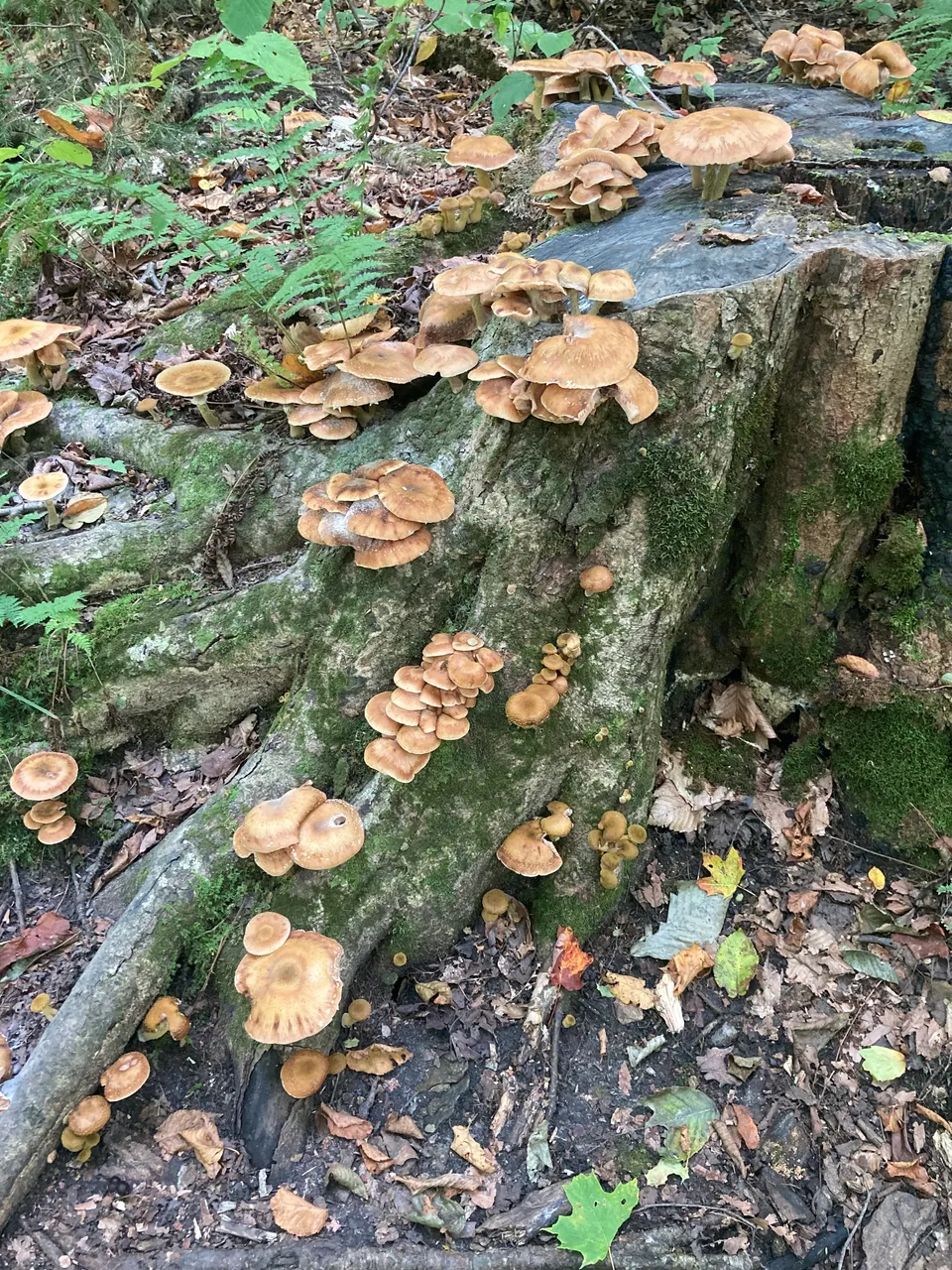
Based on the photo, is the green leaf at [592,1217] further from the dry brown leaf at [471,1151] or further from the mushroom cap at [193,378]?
the mushroom cap at [193,378]

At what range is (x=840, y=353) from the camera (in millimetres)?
4684

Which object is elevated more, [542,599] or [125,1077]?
[542,599]

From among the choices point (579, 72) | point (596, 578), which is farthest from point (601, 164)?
point (596, 578)

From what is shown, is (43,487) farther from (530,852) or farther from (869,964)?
(869,964)

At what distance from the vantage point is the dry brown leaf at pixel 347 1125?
4.35 m

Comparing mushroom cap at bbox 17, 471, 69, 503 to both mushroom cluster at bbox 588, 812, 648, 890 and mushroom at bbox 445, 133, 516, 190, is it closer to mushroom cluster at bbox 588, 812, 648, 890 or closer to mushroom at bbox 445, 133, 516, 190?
mushroom at bbox 445, 133, 516, 190

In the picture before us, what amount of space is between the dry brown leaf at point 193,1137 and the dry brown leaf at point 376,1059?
0.81 meters

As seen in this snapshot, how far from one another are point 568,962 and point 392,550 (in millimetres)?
2797

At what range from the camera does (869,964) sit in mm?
4961

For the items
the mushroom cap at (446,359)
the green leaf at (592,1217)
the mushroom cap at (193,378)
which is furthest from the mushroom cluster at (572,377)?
the green leaf at (592,1217)

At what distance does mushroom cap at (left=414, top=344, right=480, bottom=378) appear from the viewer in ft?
15.9

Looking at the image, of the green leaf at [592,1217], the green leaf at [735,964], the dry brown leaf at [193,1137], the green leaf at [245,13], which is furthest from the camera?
the green leaf at [735,964]

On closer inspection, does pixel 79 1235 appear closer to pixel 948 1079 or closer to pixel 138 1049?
pixel 138 1049

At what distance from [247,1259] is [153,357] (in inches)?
264
